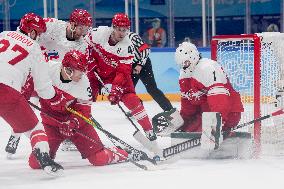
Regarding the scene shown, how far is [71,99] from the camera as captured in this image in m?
3.40

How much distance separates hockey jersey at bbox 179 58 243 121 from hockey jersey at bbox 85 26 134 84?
0.45 meters

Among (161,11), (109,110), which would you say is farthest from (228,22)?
(109,110)

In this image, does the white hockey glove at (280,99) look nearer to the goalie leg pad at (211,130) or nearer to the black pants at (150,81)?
the goalie leg pad at (211,130)

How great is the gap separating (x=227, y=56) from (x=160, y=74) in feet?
9.02

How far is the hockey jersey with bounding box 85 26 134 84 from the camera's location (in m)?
4.11

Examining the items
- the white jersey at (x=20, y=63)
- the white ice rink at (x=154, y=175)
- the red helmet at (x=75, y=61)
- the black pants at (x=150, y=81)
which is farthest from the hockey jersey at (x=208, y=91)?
the black pants at (x=150, y=81)

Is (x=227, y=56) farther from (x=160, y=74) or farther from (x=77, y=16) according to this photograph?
(x=160, y=74)

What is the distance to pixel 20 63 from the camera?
3.06 metres

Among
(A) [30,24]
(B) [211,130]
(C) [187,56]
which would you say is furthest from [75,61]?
(B) [211,130]

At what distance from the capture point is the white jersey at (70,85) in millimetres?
3396

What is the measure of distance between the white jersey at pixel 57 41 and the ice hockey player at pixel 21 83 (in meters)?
0.80

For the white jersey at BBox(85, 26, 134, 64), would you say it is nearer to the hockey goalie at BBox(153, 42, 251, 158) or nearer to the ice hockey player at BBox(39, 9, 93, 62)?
the ice hockey player at BBox(39, 9, 93, 62)

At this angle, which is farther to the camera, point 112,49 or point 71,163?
point 112,49

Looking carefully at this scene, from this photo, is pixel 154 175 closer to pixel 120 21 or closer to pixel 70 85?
pixel 70 85
